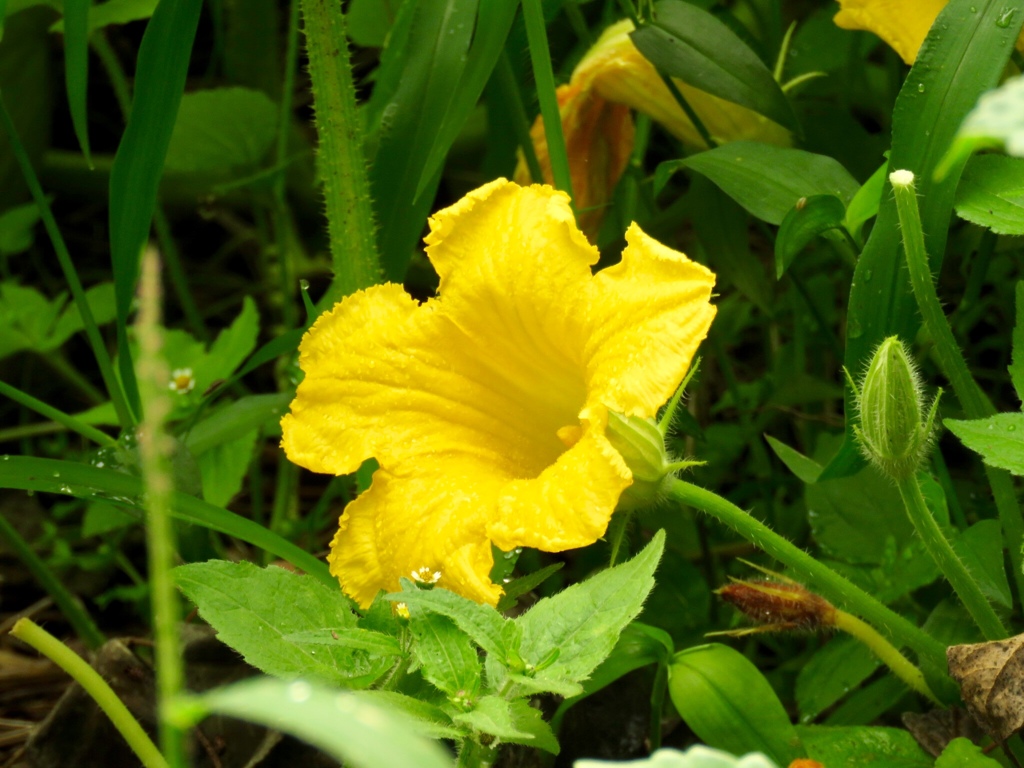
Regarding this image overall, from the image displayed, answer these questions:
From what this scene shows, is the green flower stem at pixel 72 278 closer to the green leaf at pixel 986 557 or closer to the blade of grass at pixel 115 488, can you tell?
the blade of grass at pixel 115 488

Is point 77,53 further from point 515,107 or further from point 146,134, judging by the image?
point 515,107

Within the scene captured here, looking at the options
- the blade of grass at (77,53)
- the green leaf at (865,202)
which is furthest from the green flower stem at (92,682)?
the green leaf at (865,202)

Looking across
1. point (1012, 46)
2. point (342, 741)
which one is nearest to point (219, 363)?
point (1012, 46)

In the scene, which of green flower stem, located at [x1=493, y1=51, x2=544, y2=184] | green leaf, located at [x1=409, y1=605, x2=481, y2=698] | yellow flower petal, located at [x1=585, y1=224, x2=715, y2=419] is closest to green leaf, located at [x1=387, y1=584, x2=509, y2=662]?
green leaf, located at [x1=409, y1=605, x2=481, y2=698]

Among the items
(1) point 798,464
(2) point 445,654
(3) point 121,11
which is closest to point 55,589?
(3) point 121,11

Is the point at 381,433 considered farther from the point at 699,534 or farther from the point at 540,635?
the point at 699,534

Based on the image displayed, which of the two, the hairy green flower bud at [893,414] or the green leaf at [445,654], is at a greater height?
the hairy green flower bud at [893,414]
